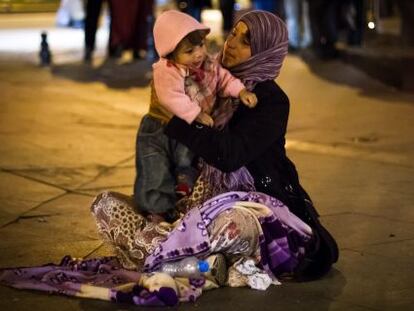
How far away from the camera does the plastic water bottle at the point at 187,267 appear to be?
14.6ft

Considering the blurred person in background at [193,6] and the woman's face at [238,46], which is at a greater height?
the woman's face at [238,46]

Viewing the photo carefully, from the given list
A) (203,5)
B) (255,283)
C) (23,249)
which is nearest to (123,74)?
(203,5)

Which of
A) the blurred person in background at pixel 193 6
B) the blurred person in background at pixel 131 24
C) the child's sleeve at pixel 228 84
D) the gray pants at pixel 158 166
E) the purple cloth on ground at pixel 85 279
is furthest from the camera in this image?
the blurred person in background at pixel 193 6

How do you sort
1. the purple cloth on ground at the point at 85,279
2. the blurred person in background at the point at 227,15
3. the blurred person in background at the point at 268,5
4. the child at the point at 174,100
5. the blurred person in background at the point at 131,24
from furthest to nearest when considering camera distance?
the blurred person in background at the point at 227,15
the blurred person in background at the point at 268,5
the blurred person in background at the point at 131,24
the child at the point at 174,100
the purple cloth on ground at the point at 85,279

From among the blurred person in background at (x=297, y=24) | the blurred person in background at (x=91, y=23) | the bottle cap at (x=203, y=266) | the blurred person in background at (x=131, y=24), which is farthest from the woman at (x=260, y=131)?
the blurred person in background at (x=297, y=24)

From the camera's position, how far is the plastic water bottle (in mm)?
4441

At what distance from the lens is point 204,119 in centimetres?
439

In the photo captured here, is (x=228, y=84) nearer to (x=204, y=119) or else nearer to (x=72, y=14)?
(x=204, y=119)

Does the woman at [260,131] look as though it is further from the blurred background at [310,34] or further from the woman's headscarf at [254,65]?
the blurred background at [310,34]

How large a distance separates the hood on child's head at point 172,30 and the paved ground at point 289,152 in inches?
46.5

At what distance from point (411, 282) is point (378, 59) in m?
7.18

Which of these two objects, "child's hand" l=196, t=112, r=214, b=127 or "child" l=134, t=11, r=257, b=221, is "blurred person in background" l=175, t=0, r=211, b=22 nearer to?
"child" l=134, t=11, r=257, b=221

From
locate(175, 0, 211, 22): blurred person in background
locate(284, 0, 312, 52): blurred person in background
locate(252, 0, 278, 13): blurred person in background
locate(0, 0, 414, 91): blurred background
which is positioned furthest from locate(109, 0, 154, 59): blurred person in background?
locate(252, 0, 278, 13): blurred person in background

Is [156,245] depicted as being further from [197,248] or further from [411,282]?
[411,282]
